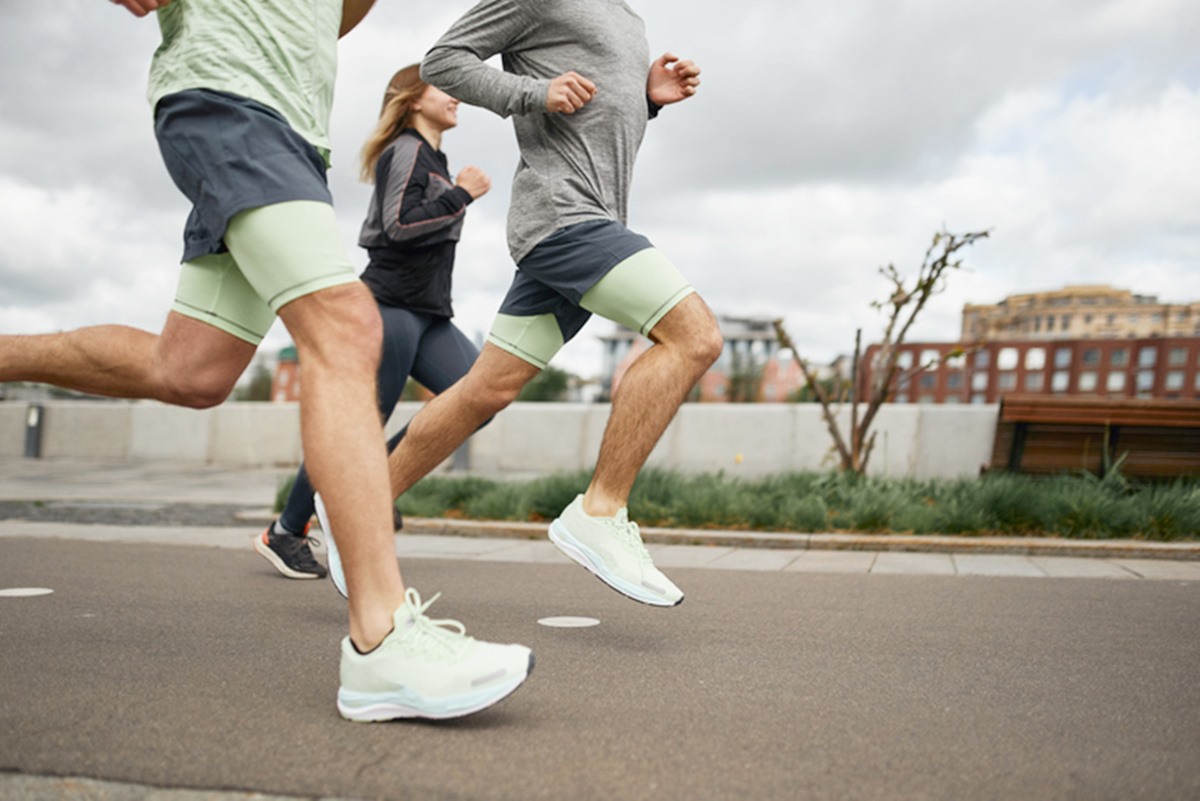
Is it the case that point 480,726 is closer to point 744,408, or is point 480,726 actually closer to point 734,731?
point 734,731

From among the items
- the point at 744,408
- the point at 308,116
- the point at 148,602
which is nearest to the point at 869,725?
the point at 308,116

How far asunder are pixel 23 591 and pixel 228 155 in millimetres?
2337

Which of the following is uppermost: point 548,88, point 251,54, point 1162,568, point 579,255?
point 548,88

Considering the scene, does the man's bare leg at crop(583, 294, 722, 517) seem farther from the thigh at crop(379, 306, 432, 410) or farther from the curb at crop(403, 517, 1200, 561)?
the curb at crop(403, 517, 1200, 561)

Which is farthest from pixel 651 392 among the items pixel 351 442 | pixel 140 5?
pixel 140 5

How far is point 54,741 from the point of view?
1.93 metres

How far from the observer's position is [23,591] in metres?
3.75

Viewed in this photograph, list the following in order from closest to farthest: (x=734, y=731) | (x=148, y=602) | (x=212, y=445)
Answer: (x=734, y=731), (x=148, y=602), (x=212, y=445)

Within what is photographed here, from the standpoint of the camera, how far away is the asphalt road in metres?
1.79

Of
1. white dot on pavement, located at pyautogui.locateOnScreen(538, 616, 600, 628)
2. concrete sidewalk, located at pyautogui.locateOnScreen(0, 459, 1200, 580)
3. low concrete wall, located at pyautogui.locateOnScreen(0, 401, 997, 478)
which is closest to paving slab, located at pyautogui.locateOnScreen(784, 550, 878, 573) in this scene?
concrete sidewalk, located at pyautogui.locateOnScreen(0, 459, 1200, 580)

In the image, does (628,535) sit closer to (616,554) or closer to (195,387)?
(616,554)

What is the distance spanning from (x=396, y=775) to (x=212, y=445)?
13.7 metres

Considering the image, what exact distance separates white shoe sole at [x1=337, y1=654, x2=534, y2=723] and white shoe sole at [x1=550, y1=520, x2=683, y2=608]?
2.46 feet

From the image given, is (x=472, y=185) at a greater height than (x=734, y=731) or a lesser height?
greater
